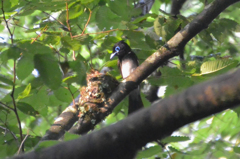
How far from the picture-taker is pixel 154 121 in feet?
4.05

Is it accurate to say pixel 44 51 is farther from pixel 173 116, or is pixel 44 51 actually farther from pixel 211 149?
pixel 211 149

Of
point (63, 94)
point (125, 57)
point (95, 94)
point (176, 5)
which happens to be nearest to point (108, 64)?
point (95, 94)

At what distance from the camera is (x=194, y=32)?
3.15 meters

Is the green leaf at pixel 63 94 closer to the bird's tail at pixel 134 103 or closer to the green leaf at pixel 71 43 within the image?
the green leaf at pixel 71 43

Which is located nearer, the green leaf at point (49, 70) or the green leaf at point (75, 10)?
the green leaf at point (49, 70)

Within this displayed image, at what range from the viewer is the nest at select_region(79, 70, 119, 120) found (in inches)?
135

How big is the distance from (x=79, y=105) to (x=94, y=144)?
2396 mm

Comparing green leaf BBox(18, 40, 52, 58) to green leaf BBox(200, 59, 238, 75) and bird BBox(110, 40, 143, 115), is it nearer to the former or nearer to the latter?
green leaf BBox(200, 59, 238, 75)

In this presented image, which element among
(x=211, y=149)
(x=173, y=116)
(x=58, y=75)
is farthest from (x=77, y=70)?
(x=211, y=149)

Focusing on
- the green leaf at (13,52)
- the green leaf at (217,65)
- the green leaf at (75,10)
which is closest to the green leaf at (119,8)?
the green leaf at (75,10)

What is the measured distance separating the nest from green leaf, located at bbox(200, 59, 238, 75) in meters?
1.12

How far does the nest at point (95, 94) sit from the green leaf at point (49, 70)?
1.37 meters

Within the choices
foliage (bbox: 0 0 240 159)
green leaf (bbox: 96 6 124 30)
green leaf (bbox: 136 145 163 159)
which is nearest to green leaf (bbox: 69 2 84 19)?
foliage (bbox: 0 0 240 159)

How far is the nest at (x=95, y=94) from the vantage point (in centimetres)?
342
